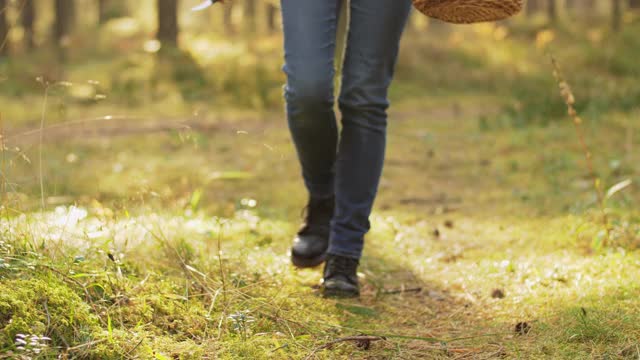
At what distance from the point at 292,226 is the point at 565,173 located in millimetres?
2522

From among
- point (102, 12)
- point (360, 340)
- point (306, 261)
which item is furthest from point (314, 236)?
point (102, 12)

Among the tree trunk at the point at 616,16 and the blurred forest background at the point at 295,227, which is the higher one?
the blurred forest background at the point at 295,227

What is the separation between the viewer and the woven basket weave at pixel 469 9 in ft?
10.6

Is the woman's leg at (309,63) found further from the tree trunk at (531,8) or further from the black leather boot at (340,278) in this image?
the tree trunk at (531,8)

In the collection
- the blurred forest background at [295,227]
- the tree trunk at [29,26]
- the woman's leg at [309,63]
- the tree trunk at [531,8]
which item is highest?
the woman's leg at [309,63]

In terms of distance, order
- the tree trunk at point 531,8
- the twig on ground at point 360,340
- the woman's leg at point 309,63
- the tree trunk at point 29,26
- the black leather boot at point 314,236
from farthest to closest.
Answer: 1. the tree trunk at point 531,8
2. the tree trunk at point 29,26
3. the black leather boot at point 314,236
4. the woman's leg at point 309,63
5. the twig on ground at point 360,340

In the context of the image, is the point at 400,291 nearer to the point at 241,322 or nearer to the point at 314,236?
the point at 314,236

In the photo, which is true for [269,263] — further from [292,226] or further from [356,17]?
[356,17]

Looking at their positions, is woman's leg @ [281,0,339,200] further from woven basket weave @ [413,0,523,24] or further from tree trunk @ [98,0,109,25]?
tree trunk @ [98,0,109,25]

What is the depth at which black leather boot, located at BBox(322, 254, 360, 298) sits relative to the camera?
3.33 meters

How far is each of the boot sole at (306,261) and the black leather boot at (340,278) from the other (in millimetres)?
293

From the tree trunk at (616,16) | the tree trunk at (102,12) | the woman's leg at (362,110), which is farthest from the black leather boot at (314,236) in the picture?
the tree trunk at (102,12)

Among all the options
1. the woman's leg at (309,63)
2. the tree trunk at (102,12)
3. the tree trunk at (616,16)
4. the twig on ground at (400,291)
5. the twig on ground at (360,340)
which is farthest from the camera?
the tree trunk at (102,12)

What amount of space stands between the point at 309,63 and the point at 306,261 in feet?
3.10
